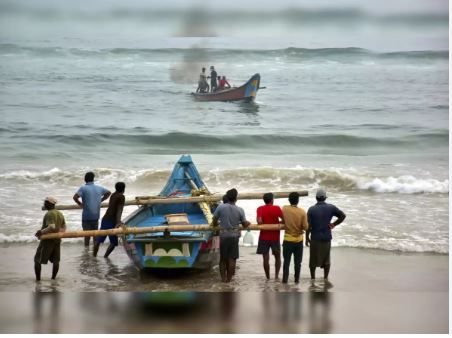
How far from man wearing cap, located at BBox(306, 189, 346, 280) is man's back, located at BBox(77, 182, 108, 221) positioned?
234cm

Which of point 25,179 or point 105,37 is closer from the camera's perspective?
point 25,179

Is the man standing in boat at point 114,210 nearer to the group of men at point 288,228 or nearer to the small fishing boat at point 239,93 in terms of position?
the group of men at point 288,228

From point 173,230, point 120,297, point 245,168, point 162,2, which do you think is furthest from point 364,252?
point 162,2

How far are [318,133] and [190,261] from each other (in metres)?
13.7

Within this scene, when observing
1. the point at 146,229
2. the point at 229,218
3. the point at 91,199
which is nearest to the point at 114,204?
the point at 91,199

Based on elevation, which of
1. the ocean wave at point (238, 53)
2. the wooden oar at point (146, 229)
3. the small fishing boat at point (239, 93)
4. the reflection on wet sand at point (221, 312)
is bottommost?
the reflection on wet sand at point (221, 312)

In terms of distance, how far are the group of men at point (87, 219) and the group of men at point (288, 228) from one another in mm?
1025

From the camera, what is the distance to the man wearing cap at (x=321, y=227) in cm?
736

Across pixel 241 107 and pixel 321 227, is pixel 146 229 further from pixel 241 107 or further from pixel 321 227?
pixel 241 107

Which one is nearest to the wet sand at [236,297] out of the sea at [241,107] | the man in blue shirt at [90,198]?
the man in blue shirt at [90,198]

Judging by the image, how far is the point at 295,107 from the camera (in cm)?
2325

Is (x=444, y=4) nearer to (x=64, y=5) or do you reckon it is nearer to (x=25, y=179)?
(x=64, y=5)

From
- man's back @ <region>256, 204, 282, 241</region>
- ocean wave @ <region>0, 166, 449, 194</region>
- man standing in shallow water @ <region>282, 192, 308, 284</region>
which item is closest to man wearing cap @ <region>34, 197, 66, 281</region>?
man's back @ <region>256, 204, 282, 241</region>

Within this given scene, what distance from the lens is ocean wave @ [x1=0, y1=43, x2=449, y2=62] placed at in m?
26.2
